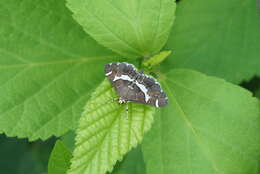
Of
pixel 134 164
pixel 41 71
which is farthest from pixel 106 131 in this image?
pixel 134 164

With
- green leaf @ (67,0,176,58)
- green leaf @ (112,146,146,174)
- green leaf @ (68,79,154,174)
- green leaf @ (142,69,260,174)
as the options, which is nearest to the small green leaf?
green leaf @ (67,0,176,58)

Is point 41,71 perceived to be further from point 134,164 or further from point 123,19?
point 134,164

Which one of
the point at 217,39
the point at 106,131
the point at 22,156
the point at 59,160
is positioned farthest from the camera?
the point at 22,156

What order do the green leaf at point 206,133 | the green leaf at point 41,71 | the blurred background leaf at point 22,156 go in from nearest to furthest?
the green leaf at point 206,133, the green leaf at point 41,71, the blurred background leaf at point 22,156

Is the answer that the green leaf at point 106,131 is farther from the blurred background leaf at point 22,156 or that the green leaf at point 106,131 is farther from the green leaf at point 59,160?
the blurred background leaf at point 22,156

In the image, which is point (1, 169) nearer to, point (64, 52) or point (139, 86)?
point (64, 52)

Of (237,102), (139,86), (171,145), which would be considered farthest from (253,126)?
(139,86)

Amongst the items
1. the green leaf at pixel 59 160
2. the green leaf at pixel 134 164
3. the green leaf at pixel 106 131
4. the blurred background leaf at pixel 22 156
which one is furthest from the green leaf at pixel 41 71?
the blurred background leaf at pixel 22 156
